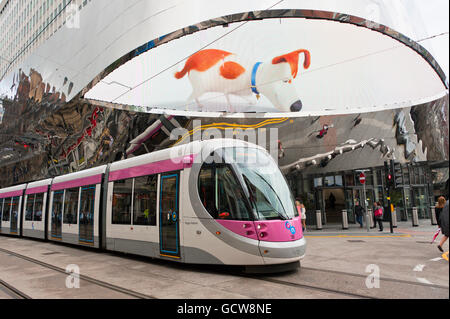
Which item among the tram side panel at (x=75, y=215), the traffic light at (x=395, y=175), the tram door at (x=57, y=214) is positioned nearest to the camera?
the tram side panel at (x=75, y=215)

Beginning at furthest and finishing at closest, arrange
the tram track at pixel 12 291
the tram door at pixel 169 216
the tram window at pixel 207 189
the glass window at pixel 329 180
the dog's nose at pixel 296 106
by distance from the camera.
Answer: the dog's nose at pixel 296 106 → the glass window at pixel 329 180 → the tram door at pixel 169 216 → the tram window at pixel 207 189 → the tram track at pixel 12 291

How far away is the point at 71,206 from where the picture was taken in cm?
1277

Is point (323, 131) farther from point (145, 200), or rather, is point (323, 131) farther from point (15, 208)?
point (15, 208)

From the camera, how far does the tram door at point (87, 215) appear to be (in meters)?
11.4

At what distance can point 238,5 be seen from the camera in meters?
22.5

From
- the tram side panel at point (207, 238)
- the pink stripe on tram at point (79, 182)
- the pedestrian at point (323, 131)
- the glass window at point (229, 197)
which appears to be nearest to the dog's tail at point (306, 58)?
the pedestrian at point (323, 131)

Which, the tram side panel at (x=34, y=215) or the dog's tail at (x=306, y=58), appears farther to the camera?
the dog's tail at (x=306, y=58)

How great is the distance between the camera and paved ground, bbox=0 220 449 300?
5535mm

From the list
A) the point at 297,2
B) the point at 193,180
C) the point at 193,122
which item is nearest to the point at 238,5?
the point at 297,2

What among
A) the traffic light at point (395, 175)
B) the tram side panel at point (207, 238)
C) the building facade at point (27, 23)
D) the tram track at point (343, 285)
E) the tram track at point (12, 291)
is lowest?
the tram track at point (343, 285)

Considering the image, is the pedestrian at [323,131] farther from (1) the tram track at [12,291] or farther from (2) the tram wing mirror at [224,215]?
(1) the tram track at [12,291]

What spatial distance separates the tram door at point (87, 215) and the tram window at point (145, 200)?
9.43ft

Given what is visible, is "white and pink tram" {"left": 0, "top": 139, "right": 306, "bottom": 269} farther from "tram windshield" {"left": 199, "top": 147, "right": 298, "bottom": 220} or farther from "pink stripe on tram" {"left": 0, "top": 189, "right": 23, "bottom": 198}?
"pink stripe on tram" {"left": 0, "top": 189, "right": 23, "bottom": 198}

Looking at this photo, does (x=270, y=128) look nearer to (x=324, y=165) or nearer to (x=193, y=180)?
(x=324, y=165)
